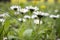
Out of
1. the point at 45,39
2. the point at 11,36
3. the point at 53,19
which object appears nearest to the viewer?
the point at 11,36

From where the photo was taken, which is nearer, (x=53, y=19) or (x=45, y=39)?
(x=45, y=39)

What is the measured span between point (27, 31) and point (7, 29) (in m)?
0.12

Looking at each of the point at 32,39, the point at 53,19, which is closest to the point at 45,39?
the point at 32,39

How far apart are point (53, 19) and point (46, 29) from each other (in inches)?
25.7

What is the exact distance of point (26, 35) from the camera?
159 cm

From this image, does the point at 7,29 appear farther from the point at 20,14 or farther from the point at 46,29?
the point at 20,14

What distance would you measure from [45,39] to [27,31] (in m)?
0.25

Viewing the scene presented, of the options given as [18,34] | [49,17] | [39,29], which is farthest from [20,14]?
[18,34]

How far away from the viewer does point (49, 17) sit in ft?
8.77

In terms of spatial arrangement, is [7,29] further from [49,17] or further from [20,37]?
[49,17]

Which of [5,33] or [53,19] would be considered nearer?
[5,33]

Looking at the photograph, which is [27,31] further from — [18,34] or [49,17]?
[49,17]

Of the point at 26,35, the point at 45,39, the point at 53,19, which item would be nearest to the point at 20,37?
the point at 26,35

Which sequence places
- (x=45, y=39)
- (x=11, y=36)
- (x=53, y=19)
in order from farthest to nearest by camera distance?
(x=53, y=19), (x=45, y=39), (x=11, y=36)
